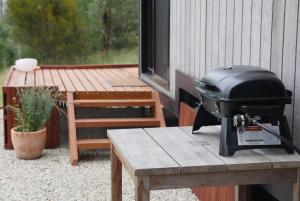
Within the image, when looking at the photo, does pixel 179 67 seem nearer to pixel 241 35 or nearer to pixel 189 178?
pixel 241 35

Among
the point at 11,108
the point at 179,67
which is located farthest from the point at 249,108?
the point at 11,108

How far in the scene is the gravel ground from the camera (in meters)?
4.15

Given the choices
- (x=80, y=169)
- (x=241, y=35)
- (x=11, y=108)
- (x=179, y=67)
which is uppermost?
(x=241, y=35)

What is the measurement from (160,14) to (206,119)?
3.36m

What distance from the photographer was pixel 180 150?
225 cm

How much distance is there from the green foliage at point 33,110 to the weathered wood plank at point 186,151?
2674 mm

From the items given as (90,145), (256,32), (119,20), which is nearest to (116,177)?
(256,32)

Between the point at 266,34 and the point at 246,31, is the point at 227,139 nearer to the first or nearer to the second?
the point at 266,34

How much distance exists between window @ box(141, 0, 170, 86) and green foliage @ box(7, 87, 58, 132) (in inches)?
45.1

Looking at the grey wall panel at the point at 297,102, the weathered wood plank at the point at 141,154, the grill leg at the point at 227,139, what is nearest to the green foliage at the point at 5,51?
the weathered wood plank at the point at 141,154

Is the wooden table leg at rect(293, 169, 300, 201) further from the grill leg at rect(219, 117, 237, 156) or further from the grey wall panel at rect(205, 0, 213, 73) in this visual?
the grey wall panel at rect(205, 0, 213, 73)

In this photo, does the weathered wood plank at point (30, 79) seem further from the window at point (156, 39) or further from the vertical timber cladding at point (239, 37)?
the vertical timber cladding at point (239, 37)

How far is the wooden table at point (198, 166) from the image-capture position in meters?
2.06

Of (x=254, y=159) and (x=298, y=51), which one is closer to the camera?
(x=254, y=159)
